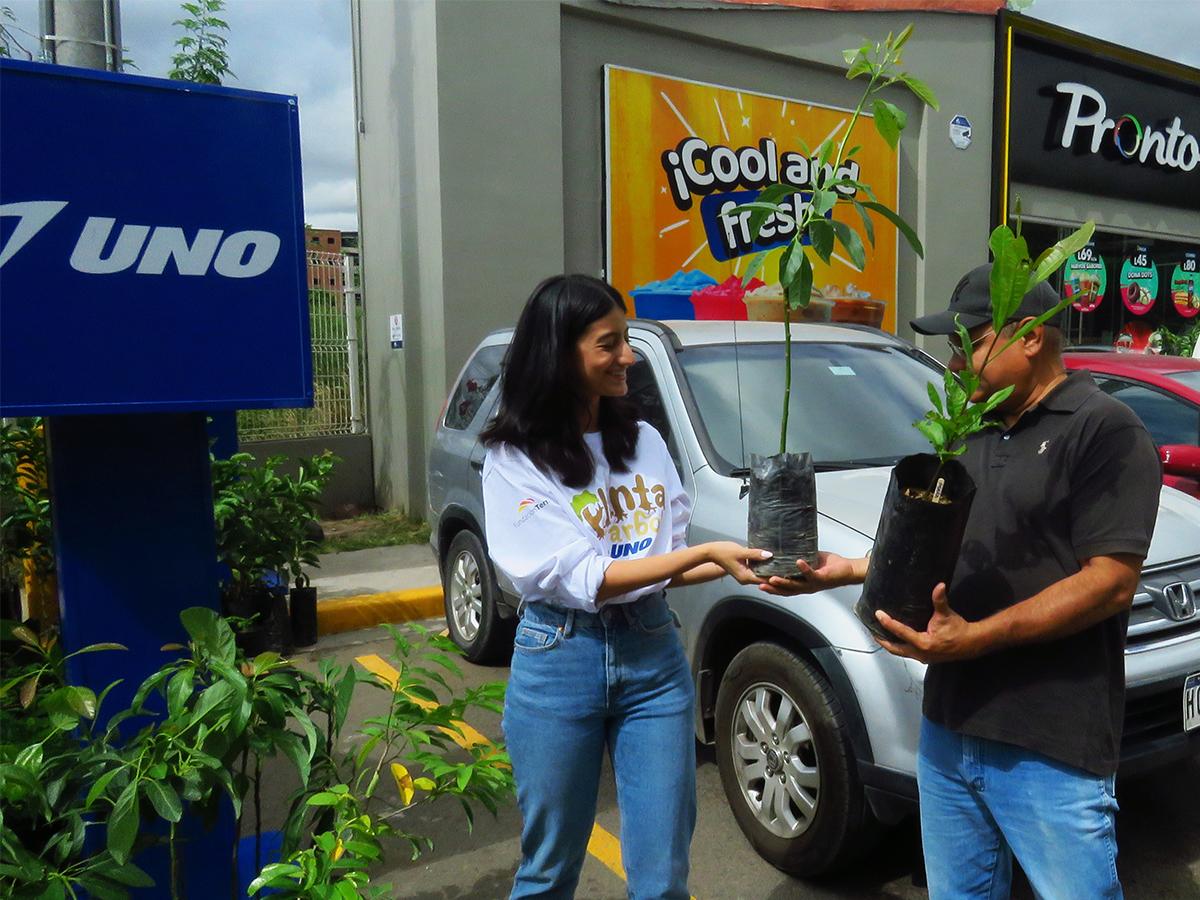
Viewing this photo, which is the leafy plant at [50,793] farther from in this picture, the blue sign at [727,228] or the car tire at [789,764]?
the blue sign at [727,228]

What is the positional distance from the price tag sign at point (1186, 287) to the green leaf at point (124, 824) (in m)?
16.7

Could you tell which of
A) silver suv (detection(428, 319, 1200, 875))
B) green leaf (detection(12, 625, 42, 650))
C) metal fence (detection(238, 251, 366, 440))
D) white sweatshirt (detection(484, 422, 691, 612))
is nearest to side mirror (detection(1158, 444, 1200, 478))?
silver suv (detection(428, 319, 1200, 875))

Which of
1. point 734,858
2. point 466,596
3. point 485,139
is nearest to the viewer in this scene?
point 734,858

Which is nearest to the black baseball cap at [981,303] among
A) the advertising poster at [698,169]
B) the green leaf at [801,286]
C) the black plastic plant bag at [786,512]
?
the green leaf at [801,286]

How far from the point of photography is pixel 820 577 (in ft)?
6.71

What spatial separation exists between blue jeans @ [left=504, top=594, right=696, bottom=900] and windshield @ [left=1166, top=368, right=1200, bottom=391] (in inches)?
193

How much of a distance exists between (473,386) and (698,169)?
16.9 feet

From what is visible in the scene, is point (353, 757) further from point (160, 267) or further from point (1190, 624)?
point (1190, 624)

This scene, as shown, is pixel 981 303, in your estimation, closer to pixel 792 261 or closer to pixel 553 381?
pixel 792 261

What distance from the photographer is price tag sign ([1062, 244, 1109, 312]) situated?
1379cm

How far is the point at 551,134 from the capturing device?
8.66 metres

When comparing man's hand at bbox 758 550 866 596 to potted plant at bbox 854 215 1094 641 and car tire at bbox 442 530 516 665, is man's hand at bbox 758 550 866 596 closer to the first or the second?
potted plant at bbox 854 215 1094 641

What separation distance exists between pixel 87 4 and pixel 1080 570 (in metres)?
3.51

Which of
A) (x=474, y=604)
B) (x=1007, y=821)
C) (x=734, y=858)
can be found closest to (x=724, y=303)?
(x=474, y=604)
